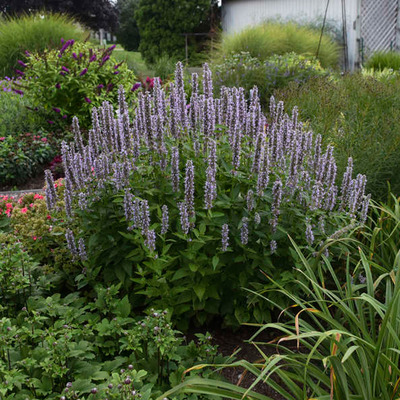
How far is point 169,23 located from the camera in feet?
71.0

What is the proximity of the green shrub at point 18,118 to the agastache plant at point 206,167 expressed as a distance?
5.26 meters

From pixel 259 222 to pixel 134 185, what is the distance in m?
0.86

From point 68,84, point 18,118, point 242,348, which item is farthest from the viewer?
point 18,118

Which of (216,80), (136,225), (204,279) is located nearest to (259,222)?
(204,279)

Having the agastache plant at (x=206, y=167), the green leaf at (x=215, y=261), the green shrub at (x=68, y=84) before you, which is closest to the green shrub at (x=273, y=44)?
the green shrub at (x=68, y=84)

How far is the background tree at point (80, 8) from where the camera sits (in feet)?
89.8

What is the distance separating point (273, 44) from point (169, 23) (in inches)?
392

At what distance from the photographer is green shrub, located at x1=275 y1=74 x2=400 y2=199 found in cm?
443

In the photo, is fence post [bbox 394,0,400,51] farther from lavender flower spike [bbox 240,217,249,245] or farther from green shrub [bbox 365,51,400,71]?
lavender flower spike [bbox 240,217,249,245]

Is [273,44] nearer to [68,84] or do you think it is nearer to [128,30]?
[68,84]

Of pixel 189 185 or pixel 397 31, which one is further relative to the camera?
pixel 397 31

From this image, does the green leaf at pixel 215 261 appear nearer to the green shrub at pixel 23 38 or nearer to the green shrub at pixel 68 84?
the green shrub at pixel 68 84

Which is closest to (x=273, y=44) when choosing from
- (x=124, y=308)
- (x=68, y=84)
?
(x=68, y=84)

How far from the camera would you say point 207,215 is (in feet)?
9.53
